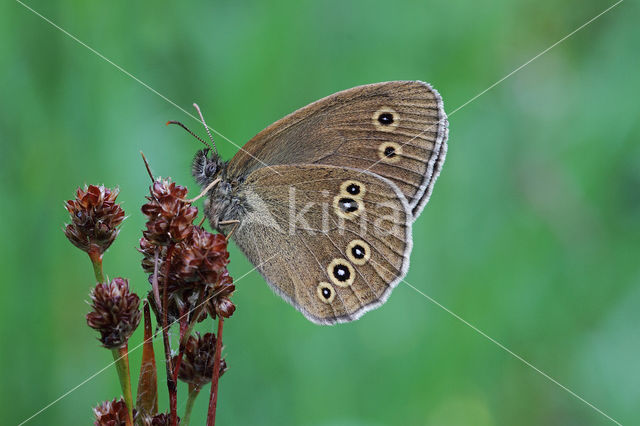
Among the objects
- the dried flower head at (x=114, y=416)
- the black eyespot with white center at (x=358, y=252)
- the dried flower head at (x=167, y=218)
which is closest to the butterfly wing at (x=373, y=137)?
the black eyespot with white center at (x=358, y=252)

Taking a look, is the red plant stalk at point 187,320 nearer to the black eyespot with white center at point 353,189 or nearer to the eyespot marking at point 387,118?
the black eyespot with white center at point 353,189

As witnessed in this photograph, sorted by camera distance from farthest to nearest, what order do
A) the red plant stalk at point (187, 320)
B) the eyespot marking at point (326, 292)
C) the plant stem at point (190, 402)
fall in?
the eyespot marking at point (326, 292)
the red plant stalk at point (187, 320)
the plant stem at point (190, 402)

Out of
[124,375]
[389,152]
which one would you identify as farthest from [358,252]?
[124,375]

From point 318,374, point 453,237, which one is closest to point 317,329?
point 318,374

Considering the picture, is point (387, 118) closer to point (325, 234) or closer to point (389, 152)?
point (389, 152)

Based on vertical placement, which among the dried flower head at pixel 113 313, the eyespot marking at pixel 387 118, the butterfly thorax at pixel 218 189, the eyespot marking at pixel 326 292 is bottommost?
the dried flower head at pixel 113 313

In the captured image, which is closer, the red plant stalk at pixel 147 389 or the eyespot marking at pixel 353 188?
the red plant stalk at pixel 147 389

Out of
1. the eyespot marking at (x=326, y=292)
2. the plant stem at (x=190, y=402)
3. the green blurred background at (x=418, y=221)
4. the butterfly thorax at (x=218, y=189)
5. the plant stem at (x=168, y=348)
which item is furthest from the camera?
the butterfly thorax at (x=218, y=189)

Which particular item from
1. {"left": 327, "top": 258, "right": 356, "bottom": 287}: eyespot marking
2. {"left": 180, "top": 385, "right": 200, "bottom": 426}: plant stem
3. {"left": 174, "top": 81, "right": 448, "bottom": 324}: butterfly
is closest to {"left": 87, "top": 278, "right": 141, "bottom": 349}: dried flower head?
{"left": 180, "top": 385, "right": 200, "bottom": 426}: plant stem
